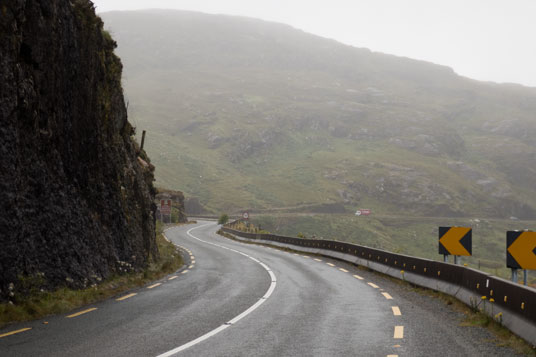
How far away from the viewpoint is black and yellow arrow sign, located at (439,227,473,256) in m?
14.4

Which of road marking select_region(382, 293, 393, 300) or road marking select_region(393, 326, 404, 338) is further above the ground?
road marking select_region(393, 326, 404, 338)

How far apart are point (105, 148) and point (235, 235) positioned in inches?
1411

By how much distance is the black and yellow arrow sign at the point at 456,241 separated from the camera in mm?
14367

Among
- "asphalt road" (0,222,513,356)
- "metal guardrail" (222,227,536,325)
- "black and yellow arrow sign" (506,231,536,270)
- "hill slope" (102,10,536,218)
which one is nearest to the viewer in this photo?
"asphalt road" (0,222,513,356)

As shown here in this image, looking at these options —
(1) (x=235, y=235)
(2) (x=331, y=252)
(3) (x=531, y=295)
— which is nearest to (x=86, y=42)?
(3) (x=531, y=295)

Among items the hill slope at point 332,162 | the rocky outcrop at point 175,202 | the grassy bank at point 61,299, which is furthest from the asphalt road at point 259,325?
the hill slope at point 332,162

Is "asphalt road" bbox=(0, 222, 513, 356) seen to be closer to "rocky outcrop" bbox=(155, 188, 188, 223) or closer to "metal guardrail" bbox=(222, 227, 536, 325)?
"metal guardrail" bbox=(222, 227, 536, 325)

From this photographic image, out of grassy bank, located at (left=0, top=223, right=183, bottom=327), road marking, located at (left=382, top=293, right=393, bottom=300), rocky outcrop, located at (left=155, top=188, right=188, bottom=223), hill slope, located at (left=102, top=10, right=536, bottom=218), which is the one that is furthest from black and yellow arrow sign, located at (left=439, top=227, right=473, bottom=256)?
hill slope, located at (left=102, top=10, right=536, bottom=218)

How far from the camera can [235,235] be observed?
51.0 m

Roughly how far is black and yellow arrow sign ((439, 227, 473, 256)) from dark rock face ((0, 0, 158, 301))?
9.27 m

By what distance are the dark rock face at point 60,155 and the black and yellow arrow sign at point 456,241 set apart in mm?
9272

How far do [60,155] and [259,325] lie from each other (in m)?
6.57

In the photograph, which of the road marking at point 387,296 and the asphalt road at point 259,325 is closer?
the asphalt road at point 259,325

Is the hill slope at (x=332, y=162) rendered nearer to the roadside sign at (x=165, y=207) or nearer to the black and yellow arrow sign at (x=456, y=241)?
the roadside sign at (x=165, y=207)
